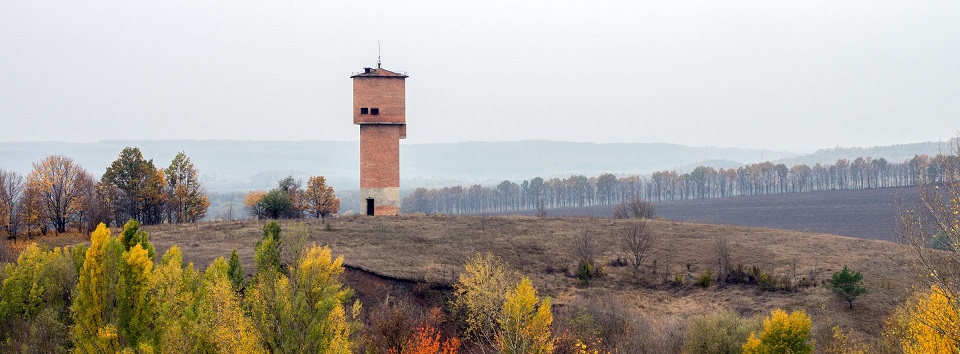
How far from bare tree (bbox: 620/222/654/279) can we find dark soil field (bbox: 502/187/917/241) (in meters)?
35.9

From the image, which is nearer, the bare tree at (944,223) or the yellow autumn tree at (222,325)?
the bare tree at (944,223)

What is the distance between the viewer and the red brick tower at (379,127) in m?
55.5

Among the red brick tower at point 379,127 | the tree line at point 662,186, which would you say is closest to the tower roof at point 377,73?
the red brick tower at point 379,127

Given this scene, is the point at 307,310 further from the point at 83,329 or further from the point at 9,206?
the point at 9,206

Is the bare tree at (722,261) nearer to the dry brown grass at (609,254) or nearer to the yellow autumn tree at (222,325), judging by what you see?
the dry brown grass at (609,254)

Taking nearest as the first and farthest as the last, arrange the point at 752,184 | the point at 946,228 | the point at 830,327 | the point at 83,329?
the point at 946,228
the point at 83,329
the point at 830,327
the point at 752,184

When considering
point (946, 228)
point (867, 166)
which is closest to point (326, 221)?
point (946, 228)

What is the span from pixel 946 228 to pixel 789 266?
98.6 ft

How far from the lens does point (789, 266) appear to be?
150 feet

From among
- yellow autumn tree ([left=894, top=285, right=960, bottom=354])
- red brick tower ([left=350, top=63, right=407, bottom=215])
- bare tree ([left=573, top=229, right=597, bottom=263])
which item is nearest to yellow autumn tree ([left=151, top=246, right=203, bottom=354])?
yellow autumn tree ([left=894, top=285, right=960, bottom=354])

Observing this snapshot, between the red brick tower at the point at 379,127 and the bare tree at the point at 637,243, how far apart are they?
723 inches

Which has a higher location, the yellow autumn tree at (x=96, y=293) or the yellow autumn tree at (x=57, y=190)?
the yellow autumn tree at (x=57, y=190)

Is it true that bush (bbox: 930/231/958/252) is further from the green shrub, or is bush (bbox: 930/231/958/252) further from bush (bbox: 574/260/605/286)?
bush (bbox: 574/260/605/286)

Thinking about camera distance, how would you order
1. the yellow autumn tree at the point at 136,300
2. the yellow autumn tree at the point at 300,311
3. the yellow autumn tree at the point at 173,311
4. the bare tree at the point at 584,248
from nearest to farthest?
the yellow autumn tree at the point at 300,311 → the yellow autumn tree at the point at 173,311 → the yellow autumn tree at the point at 136,300 → the bare tree at the point at 584,248
